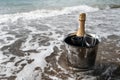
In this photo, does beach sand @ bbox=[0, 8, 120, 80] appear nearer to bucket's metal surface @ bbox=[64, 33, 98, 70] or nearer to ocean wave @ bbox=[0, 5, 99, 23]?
bucket's metal surface @ bbox=[64, 33, 98, 70]

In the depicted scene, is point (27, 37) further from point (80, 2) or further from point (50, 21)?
point (80, 2)

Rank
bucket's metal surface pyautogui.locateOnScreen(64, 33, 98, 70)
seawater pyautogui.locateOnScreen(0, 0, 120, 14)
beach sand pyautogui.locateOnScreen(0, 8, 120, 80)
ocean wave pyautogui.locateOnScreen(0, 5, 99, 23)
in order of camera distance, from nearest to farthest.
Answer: bucket's metal surface pyautogui.locateOnScreen(64, 33, 98, 70) < beach sand pyautogui.locateOnScreen(0, 8, 120, 80) < ocean wave pyautogui.locateOnScreen(0, 5, 99, 23) < seawater pyautogui.locateOnScreen(0, 0, 120, 14)

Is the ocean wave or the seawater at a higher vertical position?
the seawater

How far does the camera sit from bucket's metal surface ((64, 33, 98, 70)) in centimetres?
263

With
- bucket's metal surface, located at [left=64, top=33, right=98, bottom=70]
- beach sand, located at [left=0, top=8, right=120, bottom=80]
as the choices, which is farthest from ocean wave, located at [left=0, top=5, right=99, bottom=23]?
bucket's metal surface, located at [left=64, top=33, right=98, bottom=70]

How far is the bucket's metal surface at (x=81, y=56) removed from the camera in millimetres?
2631

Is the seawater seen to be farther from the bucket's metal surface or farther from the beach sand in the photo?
the bucket's metal surface

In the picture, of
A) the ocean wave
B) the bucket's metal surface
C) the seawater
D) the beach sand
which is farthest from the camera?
the seawater

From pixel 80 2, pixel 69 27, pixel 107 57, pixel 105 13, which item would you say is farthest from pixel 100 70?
pixel 80 2

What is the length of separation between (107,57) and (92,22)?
196cm

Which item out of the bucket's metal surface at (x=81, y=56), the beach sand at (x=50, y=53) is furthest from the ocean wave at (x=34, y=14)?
the bucket's metal surface at (x=81, y=56)

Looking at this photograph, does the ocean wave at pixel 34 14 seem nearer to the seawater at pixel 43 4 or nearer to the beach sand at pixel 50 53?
the seawater at pixel 43 4

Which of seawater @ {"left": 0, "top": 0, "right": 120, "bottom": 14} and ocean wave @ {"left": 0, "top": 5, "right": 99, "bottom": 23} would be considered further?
seawater @ {"left": 0, "top": 0, "right": 120, "bottom": 14}

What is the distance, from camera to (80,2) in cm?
1005
